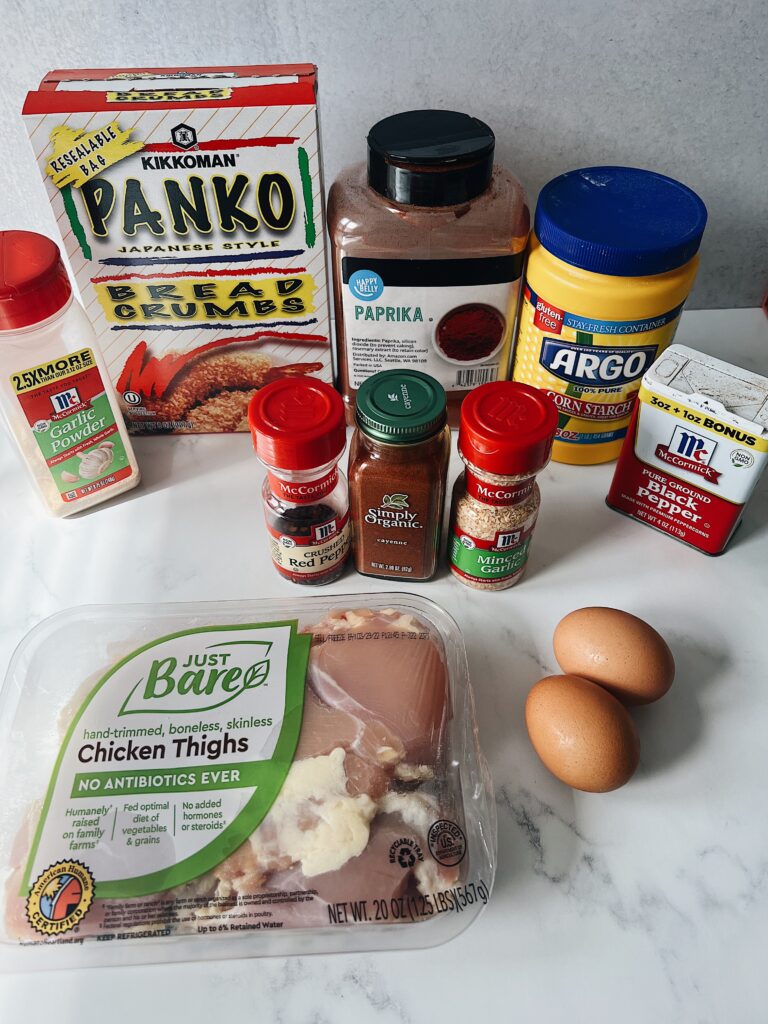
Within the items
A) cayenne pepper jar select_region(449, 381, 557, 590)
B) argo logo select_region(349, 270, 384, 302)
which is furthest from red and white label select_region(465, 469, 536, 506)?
argo logo select_region(349, 270, 384, 302)

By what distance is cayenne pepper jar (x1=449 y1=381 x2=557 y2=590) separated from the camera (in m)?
0.73

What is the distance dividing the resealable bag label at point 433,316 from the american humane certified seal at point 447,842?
0.52 metres

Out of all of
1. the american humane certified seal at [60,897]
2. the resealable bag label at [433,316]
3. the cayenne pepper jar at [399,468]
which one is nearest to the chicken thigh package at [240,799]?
the american humane certified seal at [60,897]

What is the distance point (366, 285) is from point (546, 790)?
1.76 ft

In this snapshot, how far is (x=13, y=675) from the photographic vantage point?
2.45 feet

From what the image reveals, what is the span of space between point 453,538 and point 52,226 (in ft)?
2.20

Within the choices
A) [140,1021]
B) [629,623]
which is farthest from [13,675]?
[629,623]

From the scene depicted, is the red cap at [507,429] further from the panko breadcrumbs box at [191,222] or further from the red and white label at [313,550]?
the panko breadcrumbs box at [191,222]

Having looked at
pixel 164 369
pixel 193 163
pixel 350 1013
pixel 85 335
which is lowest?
pixel 350 1013

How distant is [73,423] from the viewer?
2.84ft

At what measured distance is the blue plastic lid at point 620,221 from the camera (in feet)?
2.67

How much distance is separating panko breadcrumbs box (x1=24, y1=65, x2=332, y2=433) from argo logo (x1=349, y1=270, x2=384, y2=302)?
4cm

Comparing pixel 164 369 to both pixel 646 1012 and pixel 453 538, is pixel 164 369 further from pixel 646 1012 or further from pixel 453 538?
pixel 646 1012

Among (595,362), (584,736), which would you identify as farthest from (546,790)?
(595,362)
